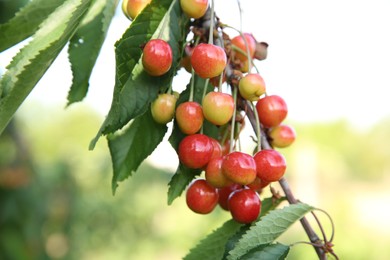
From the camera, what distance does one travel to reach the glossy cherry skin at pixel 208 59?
2.67 ft

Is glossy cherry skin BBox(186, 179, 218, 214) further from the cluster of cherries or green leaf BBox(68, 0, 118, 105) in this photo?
green leaf BBox(68, 0, 118, 105)

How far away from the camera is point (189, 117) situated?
86 centimetres

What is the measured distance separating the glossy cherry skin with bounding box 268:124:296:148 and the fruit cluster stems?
0.7 inches

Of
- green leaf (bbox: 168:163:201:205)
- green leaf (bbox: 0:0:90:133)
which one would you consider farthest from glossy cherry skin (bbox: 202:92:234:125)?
green leaf (bbox: 0:0:90:133)

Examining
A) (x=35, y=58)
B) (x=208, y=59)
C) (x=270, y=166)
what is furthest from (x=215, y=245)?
(x=35, y=58)

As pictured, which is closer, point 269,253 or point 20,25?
point 269,253

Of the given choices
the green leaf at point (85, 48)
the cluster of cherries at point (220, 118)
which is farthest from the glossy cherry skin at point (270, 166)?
the green leaf at point (85, 48)

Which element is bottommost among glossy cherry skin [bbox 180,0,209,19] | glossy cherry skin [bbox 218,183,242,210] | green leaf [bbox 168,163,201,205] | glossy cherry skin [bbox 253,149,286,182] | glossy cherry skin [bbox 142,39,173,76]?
glossy cherry skin [bbox 218,183,242,210]

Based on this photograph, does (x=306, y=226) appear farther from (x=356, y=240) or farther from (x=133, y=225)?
(x=356, y=240)

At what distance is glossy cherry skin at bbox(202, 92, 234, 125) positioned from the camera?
2.76ft

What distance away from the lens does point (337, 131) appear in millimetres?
18719

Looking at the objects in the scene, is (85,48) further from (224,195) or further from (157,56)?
(224,195)

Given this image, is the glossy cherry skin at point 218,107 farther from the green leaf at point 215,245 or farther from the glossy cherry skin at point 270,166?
the green leaf at point 215,245

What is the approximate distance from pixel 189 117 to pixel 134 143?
0.13 metres
